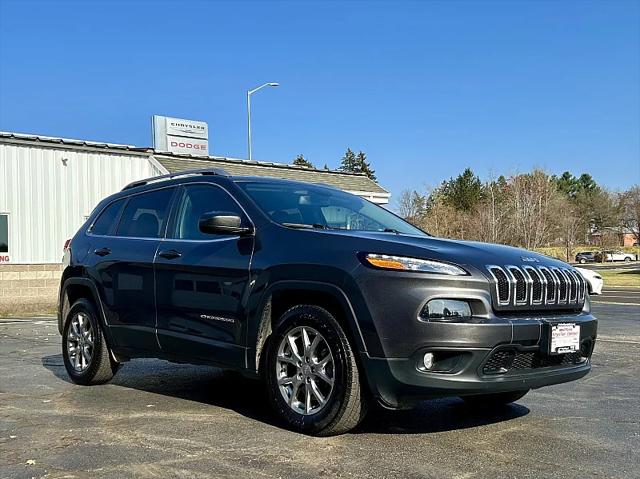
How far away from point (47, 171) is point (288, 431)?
630 inches

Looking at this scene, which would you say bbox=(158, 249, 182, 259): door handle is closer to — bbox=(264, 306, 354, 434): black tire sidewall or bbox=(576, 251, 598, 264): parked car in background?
bbox=(264, 306, 354, 434): black tire sidewall

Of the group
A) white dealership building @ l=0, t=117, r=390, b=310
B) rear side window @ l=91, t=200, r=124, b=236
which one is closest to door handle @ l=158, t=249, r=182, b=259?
rear side window @ l=91, t=200, r=124, b=236

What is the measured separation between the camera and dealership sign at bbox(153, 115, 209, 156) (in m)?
34.9

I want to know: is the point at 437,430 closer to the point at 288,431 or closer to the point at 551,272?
the point at 288,431

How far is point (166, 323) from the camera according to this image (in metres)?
5.72

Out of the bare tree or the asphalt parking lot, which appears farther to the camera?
the bare tree

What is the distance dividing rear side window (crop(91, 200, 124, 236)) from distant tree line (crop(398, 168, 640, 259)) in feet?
75.5

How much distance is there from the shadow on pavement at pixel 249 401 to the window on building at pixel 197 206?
1.37m

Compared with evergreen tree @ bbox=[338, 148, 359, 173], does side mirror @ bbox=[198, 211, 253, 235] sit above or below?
below

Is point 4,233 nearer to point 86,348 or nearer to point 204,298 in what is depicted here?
point 86,348

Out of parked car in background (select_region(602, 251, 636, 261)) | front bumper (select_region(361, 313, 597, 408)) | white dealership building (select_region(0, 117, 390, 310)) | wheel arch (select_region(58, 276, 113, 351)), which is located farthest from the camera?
parked car in background (select_region(602, 251, 636, 261))

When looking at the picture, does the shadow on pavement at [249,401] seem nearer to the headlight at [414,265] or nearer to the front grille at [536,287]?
the front grille at [536,287]

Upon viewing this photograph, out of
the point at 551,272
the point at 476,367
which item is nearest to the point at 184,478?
the point at 476,367

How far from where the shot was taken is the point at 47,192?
61.9ft
